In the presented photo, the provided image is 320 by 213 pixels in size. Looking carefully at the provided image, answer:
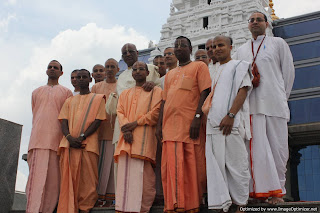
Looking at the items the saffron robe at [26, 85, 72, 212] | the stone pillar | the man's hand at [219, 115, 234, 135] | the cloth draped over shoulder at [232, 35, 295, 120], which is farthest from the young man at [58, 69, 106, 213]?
the cloth draped over shoulder at [232, 35, 295, 120]

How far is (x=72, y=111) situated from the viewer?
21.5ft

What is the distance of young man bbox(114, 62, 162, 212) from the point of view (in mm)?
5461

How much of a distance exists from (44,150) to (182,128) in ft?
7.82

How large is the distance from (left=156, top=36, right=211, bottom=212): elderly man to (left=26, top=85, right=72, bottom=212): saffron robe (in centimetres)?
191

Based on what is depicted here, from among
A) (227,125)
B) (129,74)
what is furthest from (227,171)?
(129,74)

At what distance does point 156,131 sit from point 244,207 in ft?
5.18

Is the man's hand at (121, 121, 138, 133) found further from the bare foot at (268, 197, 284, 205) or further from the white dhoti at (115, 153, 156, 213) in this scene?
the bare foot at (268, 197, 284, 205)

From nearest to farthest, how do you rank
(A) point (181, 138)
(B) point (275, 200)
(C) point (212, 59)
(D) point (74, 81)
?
1. (B) point (275, 200)
2. (A) point (181, 138)
3. (C) point (212, 59)
4. (D) point (74, 81)

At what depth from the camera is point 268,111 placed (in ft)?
16.7

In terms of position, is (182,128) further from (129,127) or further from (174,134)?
(129,127)

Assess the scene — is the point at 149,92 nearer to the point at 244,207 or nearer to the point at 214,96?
the point at 214,96

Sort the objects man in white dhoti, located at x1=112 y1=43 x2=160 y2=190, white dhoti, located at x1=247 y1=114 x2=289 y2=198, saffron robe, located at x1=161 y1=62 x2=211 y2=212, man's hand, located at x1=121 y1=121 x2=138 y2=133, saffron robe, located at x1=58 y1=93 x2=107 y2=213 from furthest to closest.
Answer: man in white dhoti, located at x1=112 y1=43 x2=160 y2=190
saffron robe, located at x1=58 y1=93 x2=107 y2=213
man's hand, located at x1=121 y1=121 x2=138 y2=133
saffron robe, located at x1=161 y1=62 x2=211 y2=212
white dhoti, located at x1=247 y1=114 x2=289 y2=198

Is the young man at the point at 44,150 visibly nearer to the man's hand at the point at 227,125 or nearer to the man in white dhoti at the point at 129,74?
the man in white dhoti at the point at 129,74

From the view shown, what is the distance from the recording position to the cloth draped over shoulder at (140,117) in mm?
5633
